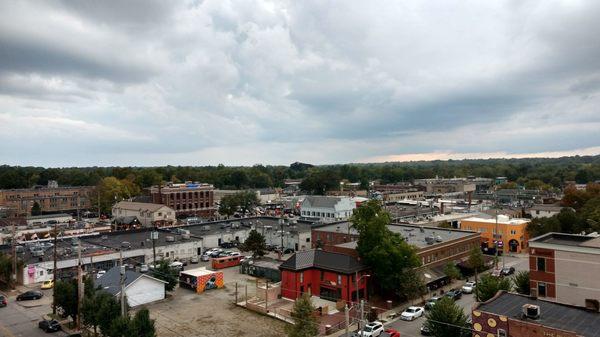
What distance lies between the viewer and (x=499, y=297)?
91.5ft

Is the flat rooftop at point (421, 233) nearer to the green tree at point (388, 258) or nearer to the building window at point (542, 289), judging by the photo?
the green tree at point (388, 258)

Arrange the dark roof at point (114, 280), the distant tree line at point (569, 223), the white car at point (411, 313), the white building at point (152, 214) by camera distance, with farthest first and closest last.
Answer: the white building at point (152, 214) → the distant tree line at point (569, 223) → the dark roof at point (114, 280) → the white car at point (411, 313)

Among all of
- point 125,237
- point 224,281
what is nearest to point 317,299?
point 224,281

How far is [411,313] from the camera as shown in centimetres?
3512

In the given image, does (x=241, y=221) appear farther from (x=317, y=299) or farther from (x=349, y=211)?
(x=317, y=299)

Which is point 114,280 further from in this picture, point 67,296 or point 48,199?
point 48,199

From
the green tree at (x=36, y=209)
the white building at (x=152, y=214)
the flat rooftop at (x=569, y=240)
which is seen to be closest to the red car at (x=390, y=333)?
the flat rooftop at (x=569, y=240)

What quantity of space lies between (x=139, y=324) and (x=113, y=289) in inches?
520

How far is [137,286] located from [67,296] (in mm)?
6794

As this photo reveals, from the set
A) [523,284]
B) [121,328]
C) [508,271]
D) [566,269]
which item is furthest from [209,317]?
[508,271]

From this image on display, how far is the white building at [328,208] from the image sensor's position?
9212 centimetres

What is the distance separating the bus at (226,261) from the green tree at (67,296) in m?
21.7

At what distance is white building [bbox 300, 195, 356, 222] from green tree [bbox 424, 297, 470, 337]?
62.8 m

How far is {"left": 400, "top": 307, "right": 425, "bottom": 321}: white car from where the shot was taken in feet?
114
